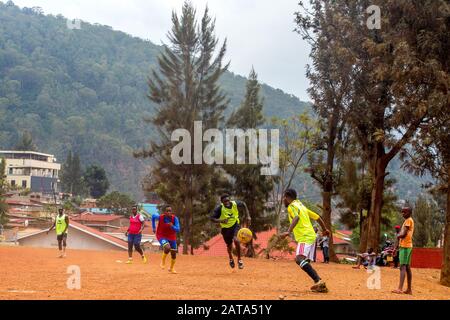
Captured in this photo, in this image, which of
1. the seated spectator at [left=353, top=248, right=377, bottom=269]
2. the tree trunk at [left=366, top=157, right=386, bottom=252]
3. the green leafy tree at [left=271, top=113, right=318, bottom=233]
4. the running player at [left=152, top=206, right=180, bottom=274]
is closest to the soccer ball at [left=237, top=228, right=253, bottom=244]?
the running player at [left=152, top=206, right=180, bottom=274]

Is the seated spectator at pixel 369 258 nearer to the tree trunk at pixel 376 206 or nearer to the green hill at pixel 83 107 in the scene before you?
the tree trunk at pixel 376 206

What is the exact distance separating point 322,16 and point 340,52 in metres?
5.89

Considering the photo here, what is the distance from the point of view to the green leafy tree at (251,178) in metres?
40.0

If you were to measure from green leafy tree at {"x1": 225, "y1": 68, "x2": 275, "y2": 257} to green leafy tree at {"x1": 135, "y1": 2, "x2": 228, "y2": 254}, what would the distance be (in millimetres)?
1717

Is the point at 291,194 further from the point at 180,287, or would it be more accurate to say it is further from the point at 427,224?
the point at 427,224

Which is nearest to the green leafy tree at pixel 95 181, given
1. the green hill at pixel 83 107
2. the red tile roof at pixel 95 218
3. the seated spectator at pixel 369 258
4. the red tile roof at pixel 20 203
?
the red tile roof at pixel 20 203

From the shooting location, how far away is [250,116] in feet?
132

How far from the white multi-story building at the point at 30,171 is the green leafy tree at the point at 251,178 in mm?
86147

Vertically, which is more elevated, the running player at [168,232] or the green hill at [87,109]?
the green hill at [87,109]

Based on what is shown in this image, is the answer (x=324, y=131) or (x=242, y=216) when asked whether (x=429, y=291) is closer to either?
(x=324, y=131)

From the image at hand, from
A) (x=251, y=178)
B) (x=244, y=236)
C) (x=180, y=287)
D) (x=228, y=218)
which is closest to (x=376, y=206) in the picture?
(x=244, y=236)

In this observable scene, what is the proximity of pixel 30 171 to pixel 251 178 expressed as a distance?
90144 mm

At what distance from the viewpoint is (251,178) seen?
39969 millimetres
